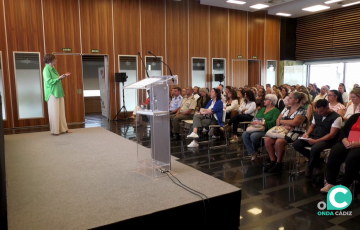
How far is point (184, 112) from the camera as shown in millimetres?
6449

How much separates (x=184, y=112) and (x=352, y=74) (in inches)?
359

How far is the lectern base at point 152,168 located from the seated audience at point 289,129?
5.42ft

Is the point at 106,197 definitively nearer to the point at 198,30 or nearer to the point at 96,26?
the point at 96,26

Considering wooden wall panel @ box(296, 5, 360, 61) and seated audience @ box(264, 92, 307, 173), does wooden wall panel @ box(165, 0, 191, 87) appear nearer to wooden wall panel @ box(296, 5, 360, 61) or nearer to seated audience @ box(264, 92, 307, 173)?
wooden wall panel @ box(296, 5, 360, 61)

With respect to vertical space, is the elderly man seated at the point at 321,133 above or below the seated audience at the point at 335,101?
below

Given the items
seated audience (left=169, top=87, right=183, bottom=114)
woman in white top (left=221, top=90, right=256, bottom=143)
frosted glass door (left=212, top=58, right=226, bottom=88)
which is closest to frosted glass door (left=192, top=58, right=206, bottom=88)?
frosted glass door (left=212, top=58, right=226, bottom=88)

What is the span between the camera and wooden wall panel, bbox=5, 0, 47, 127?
316 inches

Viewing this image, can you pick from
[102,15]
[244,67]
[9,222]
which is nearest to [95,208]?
[9,222]

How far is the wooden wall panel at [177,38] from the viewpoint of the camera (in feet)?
34.2

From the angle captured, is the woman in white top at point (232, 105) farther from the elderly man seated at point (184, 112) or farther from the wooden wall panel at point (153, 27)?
the wooden wall panel at point (153, 27)

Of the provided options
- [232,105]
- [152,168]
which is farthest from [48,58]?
[232,105]

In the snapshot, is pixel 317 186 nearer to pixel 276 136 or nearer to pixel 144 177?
pixel 276 136

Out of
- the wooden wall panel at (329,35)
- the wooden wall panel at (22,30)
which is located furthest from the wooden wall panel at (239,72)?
the wooden wall panel at (22,30)

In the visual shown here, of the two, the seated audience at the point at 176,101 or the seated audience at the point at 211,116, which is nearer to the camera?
the seated audience at the point at 211,116
